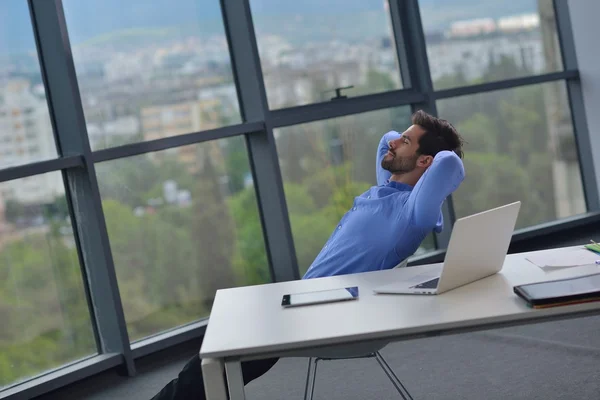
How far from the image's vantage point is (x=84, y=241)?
14.3ft

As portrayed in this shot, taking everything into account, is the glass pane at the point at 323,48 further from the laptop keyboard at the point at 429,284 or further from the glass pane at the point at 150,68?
the laptop keyboard at the point at 429,284

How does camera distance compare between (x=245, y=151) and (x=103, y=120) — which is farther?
(x=245, y=151)

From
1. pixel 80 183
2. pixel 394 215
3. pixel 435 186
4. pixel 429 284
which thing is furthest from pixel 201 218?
pixel 429 284

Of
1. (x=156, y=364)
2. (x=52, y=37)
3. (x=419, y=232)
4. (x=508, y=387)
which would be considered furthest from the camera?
(x=156, y=364)

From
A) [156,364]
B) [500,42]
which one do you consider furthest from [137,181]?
[500,42]

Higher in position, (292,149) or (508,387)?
(292,149)

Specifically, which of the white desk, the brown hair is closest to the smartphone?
the white desk

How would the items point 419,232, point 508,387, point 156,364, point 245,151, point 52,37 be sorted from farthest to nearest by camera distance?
point 245,151
point 156,364
point 52,37
point 508,387
point 419,232

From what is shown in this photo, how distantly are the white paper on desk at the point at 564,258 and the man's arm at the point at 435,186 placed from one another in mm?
354

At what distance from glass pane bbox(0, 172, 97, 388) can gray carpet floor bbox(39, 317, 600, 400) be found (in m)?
0.22

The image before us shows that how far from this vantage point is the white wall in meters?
5.87

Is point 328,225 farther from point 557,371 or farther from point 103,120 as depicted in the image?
point 557,371

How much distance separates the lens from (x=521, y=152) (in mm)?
6004

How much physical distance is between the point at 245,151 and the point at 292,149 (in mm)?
317
